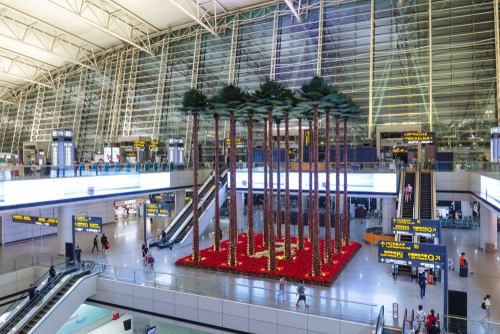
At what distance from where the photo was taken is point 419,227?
52.5ft

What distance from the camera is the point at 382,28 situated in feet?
127

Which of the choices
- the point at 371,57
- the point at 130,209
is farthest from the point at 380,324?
the point at 130,209

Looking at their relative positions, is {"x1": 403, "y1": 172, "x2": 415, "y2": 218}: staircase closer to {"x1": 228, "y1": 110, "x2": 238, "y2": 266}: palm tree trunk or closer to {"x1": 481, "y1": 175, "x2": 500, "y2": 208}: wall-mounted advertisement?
{"x1": 481, "y1": 175, "x2": 500, "y2": 208}: wall-mounted advertisement

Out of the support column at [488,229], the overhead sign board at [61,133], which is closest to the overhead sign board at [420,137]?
the support column at [488,229]

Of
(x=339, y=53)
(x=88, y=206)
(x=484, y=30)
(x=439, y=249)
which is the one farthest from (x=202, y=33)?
(x=439, y=249)

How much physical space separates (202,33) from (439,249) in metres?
44.1

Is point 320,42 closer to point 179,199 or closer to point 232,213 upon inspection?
point 179,199

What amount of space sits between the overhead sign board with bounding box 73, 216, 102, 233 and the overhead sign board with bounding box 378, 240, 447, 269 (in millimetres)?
15655

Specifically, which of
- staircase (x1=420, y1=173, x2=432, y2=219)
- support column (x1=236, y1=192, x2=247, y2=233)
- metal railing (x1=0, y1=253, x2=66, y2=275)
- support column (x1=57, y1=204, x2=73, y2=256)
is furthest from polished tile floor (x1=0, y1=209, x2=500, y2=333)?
support column (x1=236, y1=192, x2=247, y2=233)

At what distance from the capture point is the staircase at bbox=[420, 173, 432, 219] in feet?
75.0

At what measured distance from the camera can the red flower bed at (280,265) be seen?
1827 centimetres

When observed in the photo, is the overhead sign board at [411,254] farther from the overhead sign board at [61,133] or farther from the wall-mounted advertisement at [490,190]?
the overhead sign board at [61,133]

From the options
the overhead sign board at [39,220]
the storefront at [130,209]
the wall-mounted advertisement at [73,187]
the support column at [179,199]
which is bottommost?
the storefront at [130,209]

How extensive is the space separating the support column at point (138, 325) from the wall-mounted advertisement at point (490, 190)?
18958 mm
